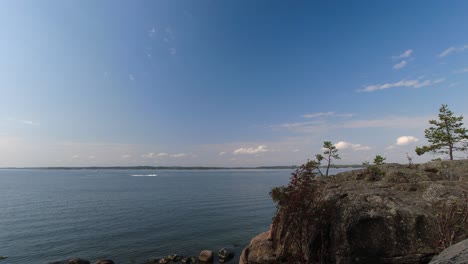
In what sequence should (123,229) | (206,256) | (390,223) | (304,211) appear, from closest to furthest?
(390,223)
(304,211)
(206,256)
(123,229)

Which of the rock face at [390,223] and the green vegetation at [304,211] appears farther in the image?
the green vegetation at [304,211]

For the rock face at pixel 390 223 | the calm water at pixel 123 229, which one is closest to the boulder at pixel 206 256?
the calm water at pixel 123 229

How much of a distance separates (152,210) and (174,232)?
22.3m

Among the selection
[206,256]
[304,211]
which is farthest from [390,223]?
[206,256]

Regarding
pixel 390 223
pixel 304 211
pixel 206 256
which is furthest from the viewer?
pixel 206 256

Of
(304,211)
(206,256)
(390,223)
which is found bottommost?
(206,256)

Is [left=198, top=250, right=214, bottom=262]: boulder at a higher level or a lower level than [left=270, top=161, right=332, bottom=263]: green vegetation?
lower

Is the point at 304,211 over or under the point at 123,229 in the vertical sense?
over

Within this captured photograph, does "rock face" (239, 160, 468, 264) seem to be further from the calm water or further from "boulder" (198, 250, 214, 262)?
the calm water

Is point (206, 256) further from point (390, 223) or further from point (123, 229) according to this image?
point (390, 223)

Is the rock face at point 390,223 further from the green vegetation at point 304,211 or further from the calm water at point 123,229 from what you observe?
the calm water at point 123,229

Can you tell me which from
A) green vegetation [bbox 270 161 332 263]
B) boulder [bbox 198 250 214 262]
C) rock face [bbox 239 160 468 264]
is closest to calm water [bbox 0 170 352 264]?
boulder [bbox 198 250 214 262]

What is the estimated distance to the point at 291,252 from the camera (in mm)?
19844

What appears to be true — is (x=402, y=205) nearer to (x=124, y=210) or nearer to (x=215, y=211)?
(x=215, y=211)
